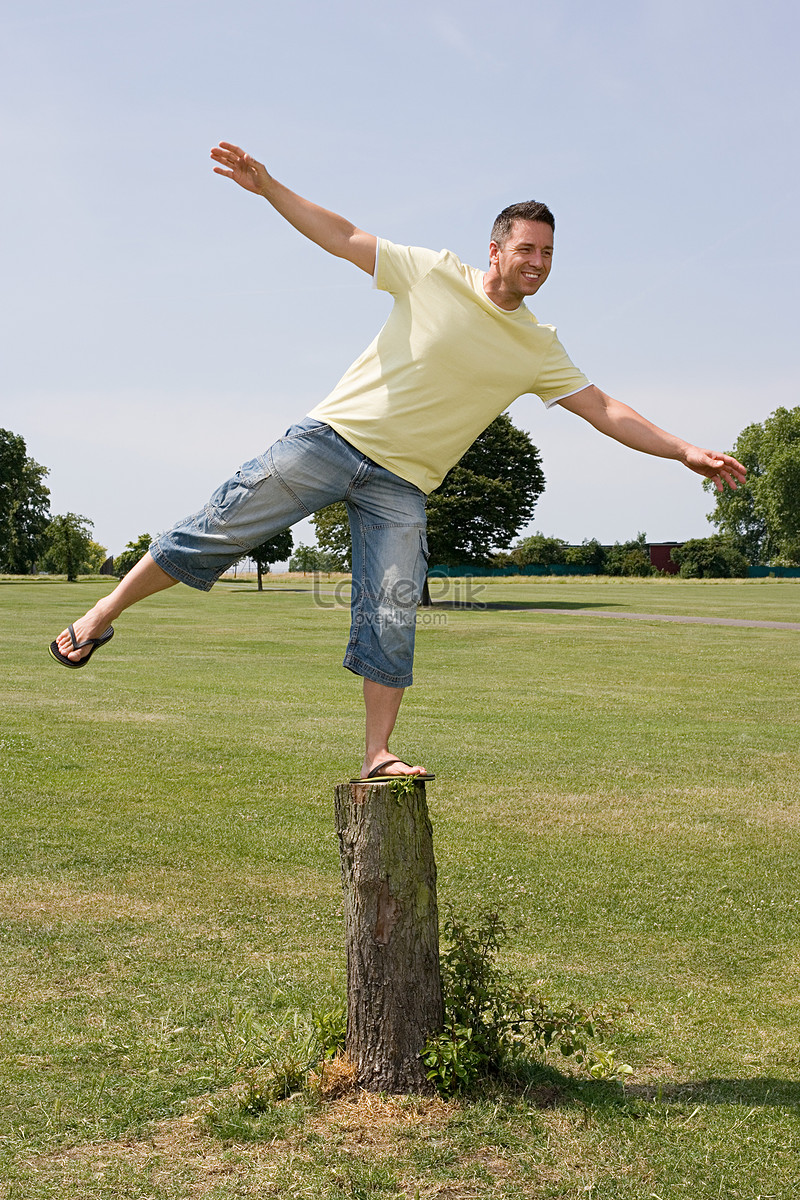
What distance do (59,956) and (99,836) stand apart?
2.56m

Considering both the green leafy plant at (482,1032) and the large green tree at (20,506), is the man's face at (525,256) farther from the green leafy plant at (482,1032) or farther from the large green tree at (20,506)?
the large green tree at (20,506)

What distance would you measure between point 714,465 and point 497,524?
39382 mm

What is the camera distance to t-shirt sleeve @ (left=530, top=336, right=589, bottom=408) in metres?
4.35

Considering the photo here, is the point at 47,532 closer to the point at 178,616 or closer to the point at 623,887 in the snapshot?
the point at 178,616

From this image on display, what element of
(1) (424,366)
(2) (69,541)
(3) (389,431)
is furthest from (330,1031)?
(2) (69,541)

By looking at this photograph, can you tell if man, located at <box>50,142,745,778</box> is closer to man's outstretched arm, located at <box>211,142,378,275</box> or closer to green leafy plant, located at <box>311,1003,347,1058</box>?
man's outstretched arm, located at <box>211,142,378,275</box>

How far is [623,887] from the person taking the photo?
7.52 metres

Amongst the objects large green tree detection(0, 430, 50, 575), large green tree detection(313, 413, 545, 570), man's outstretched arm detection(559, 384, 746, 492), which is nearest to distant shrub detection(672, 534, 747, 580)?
large green tree detection(313, 413, 545, 570)

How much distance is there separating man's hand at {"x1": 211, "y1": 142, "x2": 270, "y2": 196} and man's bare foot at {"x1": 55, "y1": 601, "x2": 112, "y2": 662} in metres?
1.71

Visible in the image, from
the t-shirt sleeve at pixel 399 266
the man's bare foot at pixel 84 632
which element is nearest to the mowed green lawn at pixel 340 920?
the man's bare foot at pixel 84 632

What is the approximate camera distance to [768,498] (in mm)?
102250

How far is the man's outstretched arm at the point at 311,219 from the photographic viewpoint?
407cm

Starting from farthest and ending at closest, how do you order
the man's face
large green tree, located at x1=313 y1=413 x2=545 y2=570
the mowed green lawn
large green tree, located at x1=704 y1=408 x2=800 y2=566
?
large green tree, located at x1=704 y1=408 x2=800 y2=566 < large green tree, located at x1=313 y1=413 x2=545 y2=570 < the man's face < the mowed green lawn

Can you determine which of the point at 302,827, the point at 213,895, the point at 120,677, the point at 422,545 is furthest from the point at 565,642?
the point at 422,545
